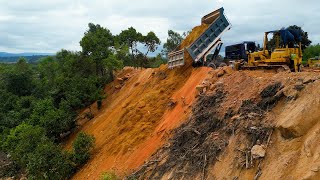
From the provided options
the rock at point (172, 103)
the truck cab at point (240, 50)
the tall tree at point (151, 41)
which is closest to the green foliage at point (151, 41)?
the tall tree at point (151, 41)

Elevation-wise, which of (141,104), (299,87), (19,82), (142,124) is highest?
(299,87)

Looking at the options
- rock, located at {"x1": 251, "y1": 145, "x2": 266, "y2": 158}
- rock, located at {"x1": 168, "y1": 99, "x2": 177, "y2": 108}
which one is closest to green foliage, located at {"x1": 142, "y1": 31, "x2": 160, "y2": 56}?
rock, located at {"x1": 168, "y1": 99, "x2": 177, "y2": 108}

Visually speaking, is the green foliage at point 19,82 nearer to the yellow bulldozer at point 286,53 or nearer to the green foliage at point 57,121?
the green foliage at point 57,121

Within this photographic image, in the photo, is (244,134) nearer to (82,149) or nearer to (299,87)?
(299,87)

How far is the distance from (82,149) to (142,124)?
12.9ft

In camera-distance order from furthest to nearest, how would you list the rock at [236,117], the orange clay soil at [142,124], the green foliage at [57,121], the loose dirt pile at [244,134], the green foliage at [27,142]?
the green foliage at [57,121] < the green foliage at [27,142] < the orange clay soil at [142,124] < the rock at [236,117] < the loose dirt pile at [244,134]

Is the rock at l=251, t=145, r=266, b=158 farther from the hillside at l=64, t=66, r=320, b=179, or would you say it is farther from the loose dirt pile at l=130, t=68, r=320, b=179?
the hillside at l=64, t=66, r=320, b=179

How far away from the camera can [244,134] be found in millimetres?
11773

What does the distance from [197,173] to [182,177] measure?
648 mm

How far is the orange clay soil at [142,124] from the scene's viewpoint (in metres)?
17.0

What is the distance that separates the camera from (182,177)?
1252 centimetres

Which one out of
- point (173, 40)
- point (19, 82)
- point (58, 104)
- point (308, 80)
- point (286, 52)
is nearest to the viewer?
point (308, 80)

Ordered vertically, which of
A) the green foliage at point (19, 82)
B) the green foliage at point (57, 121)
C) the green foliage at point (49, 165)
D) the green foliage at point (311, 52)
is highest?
the green foliage at point (311, 52)

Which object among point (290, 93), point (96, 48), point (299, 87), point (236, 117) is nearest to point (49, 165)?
point (236, 117)
